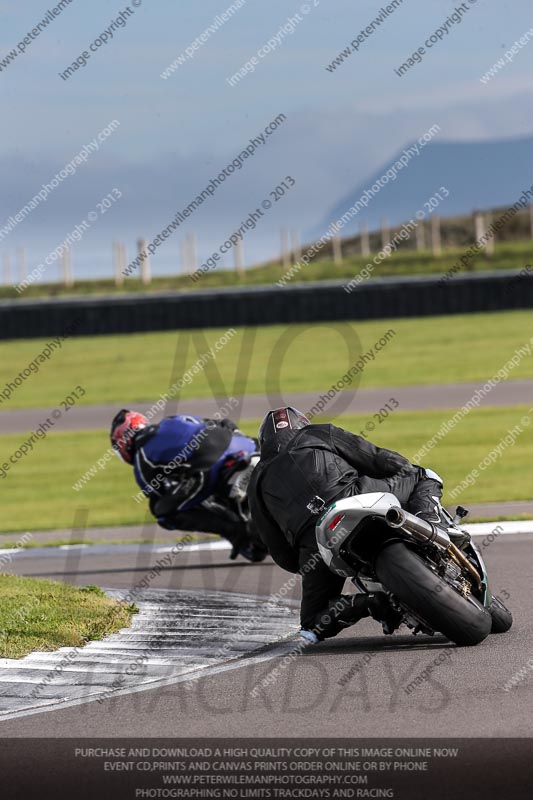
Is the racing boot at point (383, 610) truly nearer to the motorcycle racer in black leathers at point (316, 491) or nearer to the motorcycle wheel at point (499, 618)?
the motorcycle racer in black leathers at point (316, 491)

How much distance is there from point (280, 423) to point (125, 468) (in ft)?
35.2

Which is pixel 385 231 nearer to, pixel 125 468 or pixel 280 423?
pixel 125 468

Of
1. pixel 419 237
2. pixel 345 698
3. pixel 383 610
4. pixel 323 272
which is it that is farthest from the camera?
pixel 419 237

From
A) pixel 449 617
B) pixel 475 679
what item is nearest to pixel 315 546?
pixel 449 617

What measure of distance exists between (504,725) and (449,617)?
1.24 m

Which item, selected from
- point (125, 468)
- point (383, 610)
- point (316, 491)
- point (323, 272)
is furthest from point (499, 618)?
point (323, 272)

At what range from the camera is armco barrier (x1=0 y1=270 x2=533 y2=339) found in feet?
95.8

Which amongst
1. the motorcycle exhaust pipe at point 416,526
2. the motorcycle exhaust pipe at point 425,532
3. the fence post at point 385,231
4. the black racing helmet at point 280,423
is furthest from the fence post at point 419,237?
the motorcycle exhaust pipe at point 416,526

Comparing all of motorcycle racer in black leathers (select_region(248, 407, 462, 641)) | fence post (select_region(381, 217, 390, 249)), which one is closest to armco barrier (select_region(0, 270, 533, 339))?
fence post (select_region(381, 217, 390, 249))

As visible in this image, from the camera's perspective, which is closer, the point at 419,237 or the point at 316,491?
the point at 316,491

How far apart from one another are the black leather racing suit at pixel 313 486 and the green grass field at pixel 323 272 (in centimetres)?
3057

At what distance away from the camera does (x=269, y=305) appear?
29875 mm

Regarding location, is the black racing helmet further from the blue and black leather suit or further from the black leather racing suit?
the blue and black leather suit

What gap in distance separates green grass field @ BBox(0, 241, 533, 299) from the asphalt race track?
3104 centimetres
